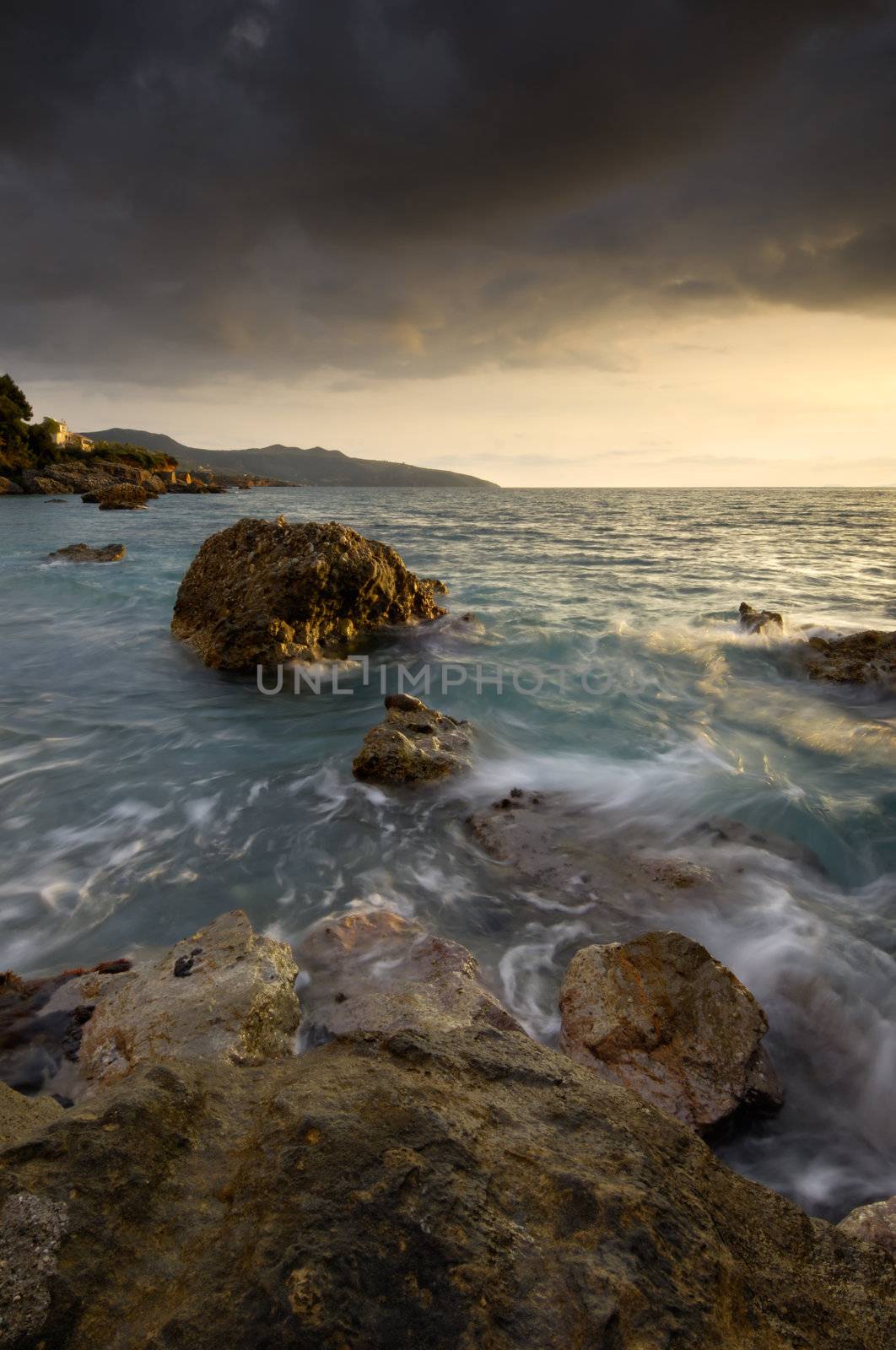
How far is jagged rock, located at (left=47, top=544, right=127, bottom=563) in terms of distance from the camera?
20.0 meters

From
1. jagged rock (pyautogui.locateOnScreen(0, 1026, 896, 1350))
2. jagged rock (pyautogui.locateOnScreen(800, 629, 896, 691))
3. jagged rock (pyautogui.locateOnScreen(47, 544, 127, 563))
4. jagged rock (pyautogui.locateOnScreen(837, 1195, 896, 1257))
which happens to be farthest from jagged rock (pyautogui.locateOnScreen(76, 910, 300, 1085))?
jagged rock (pyautogui.locateOnScreen(47, 544, 127, 563))

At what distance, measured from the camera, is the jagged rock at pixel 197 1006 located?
9.72 feet

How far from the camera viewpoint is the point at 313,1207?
1.41 metres

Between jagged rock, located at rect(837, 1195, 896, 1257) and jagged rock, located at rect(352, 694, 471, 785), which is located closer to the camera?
jagged rock, located at rect(837, 1195, 896, 1257)

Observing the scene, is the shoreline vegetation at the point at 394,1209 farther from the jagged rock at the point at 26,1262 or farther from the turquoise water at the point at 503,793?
the turquoise water at the point at 503,793

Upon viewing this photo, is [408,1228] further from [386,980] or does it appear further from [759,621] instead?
[759,621]

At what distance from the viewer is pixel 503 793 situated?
6.46 meters

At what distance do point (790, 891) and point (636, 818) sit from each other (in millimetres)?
1453

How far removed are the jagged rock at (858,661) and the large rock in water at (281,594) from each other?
24.9 ft

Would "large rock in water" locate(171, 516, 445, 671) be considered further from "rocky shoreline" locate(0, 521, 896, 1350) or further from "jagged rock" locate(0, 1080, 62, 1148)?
"jagged rock" locate(0, 1080, 62, 1148)

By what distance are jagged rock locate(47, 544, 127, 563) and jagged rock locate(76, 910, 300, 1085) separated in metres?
19.6

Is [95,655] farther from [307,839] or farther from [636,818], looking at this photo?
[636,818]

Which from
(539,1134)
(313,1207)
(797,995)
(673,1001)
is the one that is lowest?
(797,995)

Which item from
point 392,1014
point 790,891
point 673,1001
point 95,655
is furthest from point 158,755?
point 790,891
